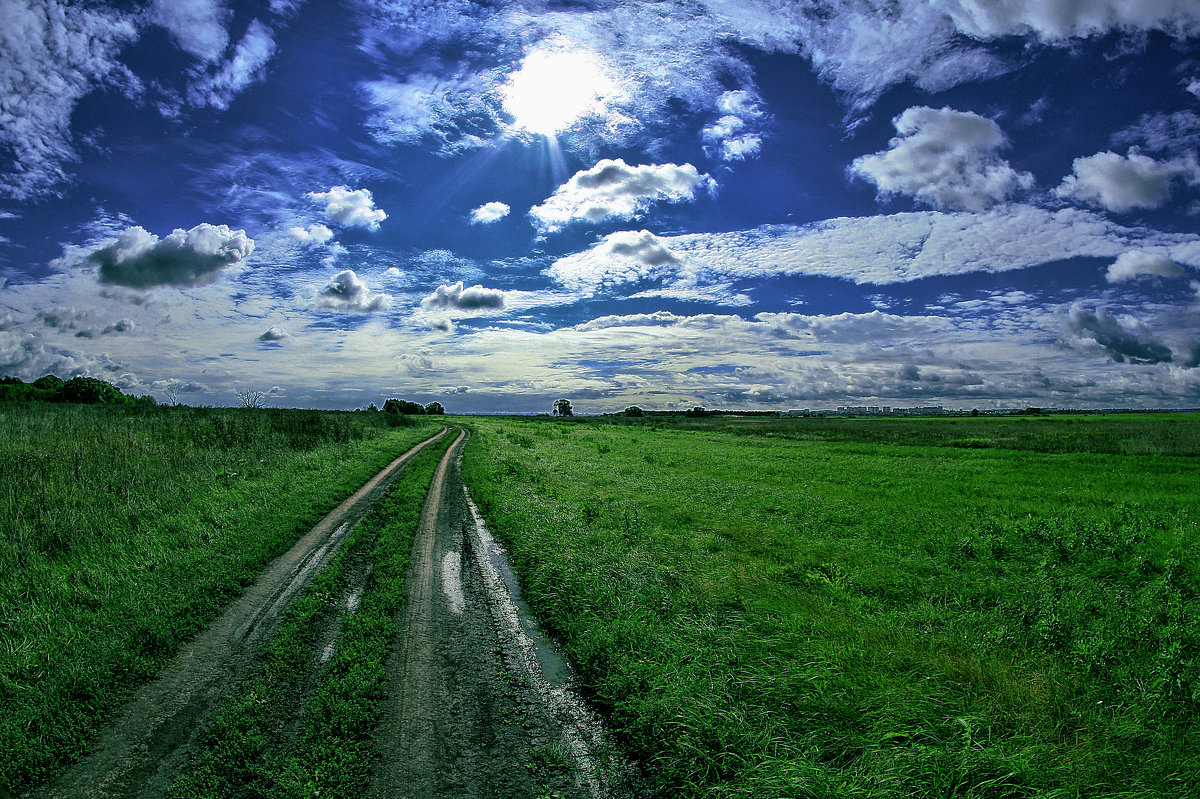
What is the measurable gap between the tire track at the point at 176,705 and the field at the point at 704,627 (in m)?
0.21

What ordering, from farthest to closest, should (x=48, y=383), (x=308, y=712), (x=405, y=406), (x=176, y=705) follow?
1. (x=405, y=406)
2. (x=48, y=383)
3. (x=176, y=705)
4. (x=308, y=712)

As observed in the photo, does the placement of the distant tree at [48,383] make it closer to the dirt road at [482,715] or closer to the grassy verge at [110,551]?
the grassy verge at [110,551]

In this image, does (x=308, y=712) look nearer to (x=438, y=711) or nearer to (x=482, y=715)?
(x=438, y=711)

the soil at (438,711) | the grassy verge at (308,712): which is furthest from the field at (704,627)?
the soil at (438,711)

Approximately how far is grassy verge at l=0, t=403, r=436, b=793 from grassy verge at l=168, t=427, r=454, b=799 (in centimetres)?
127

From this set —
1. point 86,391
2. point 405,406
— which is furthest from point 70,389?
point 405,406

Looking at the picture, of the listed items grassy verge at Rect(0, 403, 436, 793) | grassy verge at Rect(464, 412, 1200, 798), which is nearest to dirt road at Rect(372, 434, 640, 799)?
grassy verge at Rect(464, 412, 1200, 798)

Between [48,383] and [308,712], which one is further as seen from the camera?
[48,383]

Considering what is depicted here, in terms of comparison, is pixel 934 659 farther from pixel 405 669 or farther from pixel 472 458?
pixel 472 458

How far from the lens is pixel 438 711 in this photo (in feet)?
16.0

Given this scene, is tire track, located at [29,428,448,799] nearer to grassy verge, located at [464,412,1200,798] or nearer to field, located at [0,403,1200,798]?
field, located at [0,403,1200,798]

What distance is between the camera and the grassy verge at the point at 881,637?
13.7ft

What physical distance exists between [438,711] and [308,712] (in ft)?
4.10

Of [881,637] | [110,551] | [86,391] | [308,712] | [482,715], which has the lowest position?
[881,637]
